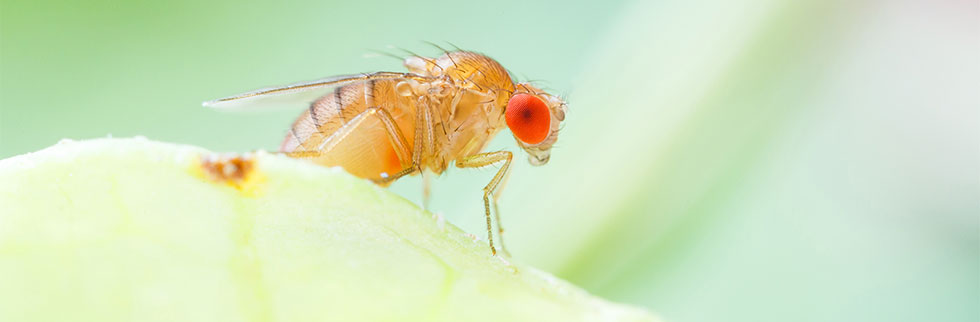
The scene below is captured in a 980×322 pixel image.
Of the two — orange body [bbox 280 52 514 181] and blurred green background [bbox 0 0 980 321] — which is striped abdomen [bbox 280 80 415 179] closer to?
orange body [bbox 280 52 514 181]

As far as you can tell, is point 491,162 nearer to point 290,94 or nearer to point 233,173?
point 290,94

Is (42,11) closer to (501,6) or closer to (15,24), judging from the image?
(15,24)

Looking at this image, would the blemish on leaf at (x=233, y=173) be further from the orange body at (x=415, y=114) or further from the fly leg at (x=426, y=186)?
the fly leg at (x=426, y=186)

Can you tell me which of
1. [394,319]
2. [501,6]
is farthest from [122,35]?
[394,319]

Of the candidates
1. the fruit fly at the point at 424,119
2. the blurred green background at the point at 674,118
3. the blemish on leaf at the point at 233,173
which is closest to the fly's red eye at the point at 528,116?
the fruit fly at the point at 424,119

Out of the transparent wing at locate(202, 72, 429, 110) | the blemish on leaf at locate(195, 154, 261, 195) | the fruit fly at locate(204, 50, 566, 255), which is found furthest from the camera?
the fruit fly at locate(204, 50, 566, 255)

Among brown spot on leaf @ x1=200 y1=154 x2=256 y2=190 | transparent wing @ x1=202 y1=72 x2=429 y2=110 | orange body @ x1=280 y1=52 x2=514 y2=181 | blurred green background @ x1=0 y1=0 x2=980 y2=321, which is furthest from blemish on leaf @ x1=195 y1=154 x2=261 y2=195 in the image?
blurred green background @ x1=0 y1=0 x2=980 y2=321
